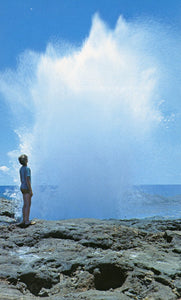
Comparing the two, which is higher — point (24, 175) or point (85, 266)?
point (24, 175)

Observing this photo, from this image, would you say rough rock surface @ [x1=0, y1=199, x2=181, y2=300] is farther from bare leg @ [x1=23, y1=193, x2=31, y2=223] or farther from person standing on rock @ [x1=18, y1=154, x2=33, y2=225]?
person standing on rock @ [x1=18, y1=154, x2=33, y2=225]

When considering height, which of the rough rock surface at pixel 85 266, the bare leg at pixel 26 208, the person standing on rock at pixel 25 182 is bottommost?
the rough rock surface at pixel 85 266

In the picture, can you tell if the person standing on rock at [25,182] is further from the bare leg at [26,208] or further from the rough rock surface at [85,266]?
the rough rock surface at [85,266]

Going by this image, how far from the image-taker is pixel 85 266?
5.04 meters

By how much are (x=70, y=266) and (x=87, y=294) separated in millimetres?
1269

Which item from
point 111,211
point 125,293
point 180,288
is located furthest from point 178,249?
point 111,211

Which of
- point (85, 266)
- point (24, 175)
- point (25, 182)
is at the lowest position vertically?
point (85, 266)

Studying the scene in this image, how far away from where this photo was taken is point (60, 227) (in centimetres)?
725

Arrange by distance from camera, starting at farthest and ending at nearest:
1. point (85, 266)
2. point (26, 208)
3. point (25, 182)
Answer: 1. point (25, 182)
2. point (26, 208)
3. point (85, 266)

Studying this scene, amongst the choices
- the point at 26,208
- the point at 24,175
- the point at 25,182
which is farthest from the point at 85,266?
the point at 24,175

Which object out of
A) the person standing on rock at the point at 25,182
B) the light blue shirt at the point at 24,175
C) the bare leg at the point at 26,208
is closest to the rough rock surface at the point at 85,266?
the bare leg at the point at 26,208

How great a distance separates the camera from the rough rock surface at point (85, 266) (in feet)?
14.0

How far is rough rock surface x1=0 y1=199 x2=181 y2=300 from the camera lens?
4.27 meters

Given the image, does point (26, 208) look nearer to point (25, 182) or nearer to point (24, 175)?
point (25, 182)
